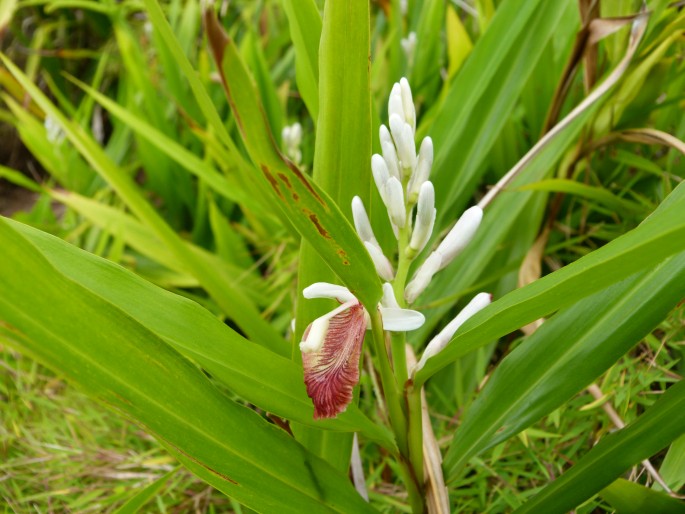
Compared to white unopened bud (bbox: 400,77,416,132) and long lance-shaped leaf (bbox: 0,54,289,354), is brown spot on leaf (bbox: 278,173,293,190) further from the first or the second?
long lance-shaped leaf (bbox: 0,54,289,354)

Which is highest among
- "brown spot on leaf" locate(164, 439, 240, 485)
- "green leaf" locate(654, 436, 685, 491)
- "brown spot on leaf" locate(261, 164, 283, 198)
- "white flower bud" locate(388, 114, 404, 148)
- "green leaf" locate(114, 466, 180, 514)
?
"white flower bud" locate(388, 114, 404, 148)

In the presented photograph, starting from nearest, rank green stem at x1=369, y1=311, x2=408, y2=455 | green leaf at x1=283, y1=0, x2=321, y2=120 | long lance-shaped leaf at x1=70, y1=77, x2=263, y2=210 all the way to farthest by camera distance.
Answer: green stem at x1=369, y1=311, x2=408, y2=455, green leaf at x1=283, y1=0, x2=321, y2=120, long lance-shaped leaf at x1=70, y1=77, x2=263, y2=210

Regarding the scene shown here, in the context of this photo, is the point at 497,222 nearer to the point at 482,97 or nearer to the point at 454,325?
the point at 482,97

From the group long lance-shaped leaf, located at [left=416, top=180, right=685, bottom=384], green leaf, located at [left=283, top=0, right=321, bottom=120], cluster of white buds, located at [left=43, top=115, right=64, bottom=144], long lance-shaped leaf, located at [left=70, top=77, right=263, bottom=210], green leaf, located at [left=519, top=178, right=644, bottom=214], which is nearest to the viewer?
long lance-shaped leaf, located at [left=416, top=180, right=685, bottom=384]

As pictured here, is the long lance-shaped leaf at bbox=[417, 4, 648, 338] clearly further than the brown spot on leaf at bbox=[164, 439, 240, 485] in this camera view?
Yes

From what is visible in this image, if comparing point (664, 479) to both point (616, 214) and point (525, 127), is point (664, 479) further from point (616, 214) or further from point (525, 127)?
point (525, 127)

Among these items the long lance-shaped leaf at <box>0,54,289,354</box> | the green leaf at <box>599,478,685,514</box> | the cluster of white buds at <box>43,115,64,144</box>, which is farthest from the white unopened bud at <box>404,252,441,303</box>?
the cluster of white buds at <box>43,115,64,144</box>
